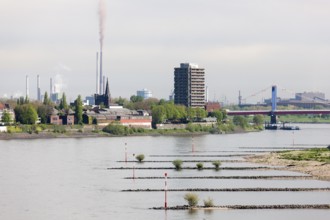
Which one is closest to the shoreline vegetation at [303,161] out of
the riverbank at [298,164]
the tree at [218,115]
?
the riverbank at [298,164]

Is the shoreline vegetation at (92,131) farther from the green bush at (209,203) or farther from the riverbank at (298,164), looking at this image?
the green bush at (209,203)

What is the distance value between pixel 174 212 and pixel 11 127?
7750 cm

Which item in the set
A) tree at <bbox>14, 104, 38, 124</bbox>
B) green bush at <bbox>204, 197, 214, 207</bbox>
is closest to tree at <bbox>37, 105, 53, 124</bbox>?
tree at <bbox>14, 104, 38, 124</bbox>

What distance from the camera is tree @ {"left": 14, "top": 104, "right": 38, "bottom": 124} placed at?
12106 centimetres

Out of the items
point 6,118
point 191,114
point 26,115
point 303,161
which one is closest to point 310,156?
point 303,161

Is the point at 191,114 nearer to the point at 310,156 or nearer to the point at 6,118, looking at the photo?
the point at 6,118

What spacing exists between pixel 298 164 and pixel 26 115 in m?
63.4

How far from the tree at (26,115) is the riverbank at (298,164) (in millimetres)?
51387

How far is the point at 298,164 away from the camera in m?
63.0

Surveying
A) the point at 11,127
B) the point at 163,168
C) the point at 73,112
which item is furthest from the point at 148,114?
the point at 163,168

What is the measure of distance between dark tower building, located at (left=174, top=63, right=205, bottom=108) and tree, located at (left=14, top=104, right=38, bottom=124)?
187ft

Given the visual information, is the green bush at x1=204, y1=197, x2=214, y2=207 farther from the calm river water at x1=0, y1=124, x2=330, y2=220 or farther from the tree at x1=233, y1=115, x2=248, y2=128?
the tree at x1=233, y1=115, x2=248, y2=128

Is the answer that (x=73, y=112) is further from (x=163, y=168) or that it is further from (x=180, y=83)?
(x=163, y=168)

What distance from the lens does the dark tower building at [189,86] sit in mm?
177000
